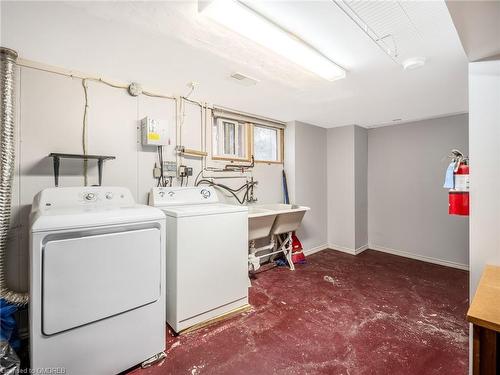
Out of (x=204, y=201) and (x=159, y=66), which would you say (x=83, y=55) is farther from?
(x=204, y=201)

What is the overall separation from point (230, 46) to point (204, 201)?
163cm

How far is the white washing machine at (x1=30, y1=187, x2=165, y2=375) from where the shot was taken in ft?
4.43

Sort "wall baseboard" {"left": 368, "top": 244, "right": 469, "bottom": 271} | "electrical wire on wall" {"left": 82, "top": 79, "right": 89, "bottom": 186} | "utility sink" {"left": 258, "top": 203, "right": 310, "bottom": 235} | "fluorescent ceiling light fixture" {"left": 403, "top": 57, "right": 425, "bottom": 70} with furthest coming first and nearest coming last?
"wall baseboard" {"left": 368, "top": 244, "right": 469, "bottom": 271}
"utility sink" {"left": 258, "top": 203, "right": 310, "bottom": 235}
"electrical wire on wall" {"left": 82, "top": 79, "right": 89, "bottom": 186}
"fluorescent ceiling light fixture" {"left": 403, "top": 57, "right": 425, "bottom": 70}

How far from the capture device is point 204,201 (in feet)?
9.03

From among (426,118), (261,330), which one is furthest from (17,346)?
(426,118)

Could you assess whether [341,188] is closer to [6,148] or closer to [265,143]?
[265,143]

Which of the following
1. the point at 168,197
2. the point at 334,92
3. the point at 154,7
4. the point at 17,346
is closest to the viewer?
the point at 154,7

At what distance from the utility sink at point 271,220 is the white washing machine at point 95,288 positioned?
130 cm

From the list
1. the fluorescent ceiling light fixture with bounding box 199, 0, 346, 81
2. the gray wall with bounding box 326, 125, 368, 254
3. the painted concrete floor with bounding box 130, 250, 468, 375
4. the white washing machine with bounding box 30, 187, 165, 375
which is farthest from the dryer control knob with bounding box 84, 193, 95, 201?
the gray wall with bounding box 326, 125, 368, 254

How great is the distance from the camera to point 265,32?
1521 mm

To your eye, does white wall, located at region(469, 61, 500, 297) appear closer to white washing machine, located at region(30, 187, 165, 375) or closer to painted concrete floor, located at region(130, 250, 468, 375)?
painted concrete floor, located at region(130, 250, 468, 375)

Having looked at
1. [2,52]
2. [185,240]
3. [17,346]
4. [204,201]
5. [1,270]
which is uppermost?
[2,52]

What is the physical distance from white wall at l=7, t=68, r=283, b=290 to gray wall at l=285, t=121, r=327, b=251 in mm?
2024

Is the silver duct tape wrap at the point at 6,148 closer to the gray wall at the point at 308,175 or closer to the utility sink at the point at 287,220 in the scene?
the utility sink at the point at 287,220
